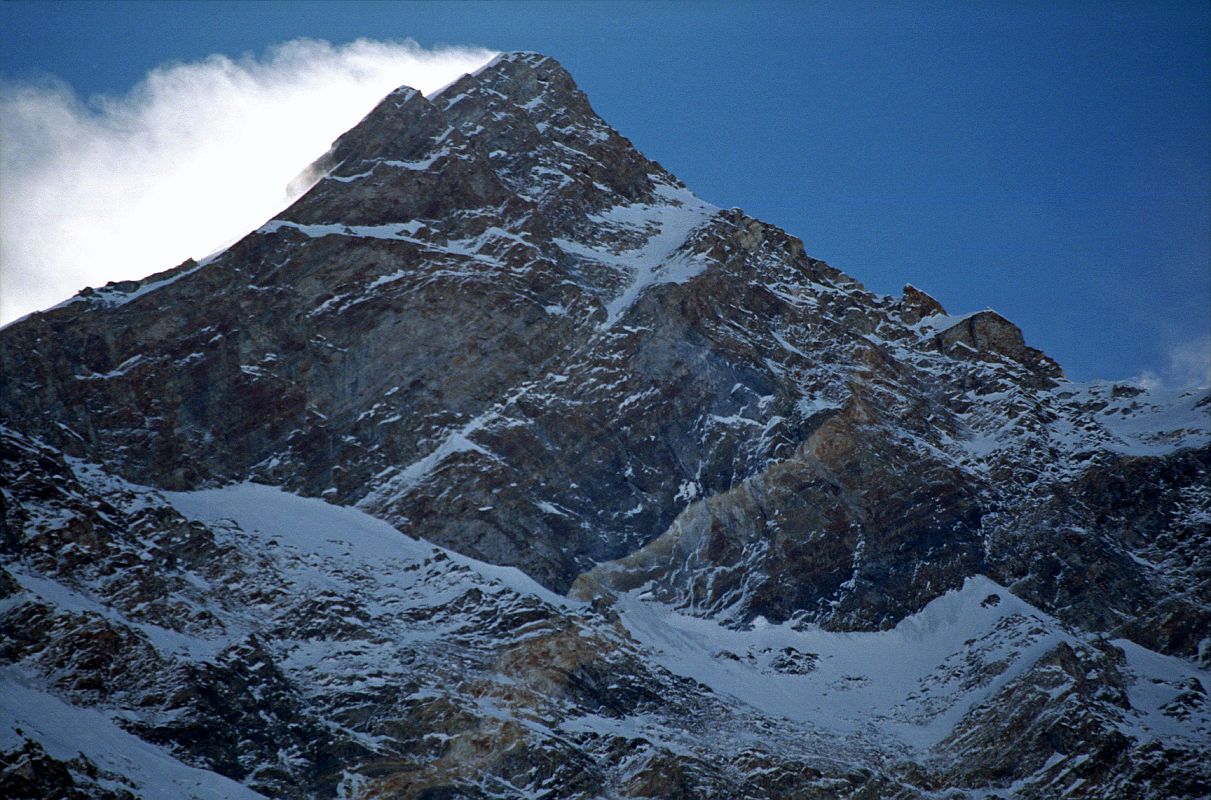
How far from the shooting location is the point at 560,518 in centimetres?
13700

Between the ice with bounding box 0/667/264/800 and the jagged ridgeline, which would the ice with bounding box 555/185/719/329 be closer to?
the jagged ridgeline

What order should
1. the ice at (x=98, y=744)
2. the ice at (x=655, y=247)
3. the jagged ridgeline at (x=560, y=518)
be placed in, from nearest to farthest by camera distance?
1. the ice at (x=98, y=744)
2. the jagged ridgeline at (x=560, y=518)
3. the ice at (x=655, y=247)

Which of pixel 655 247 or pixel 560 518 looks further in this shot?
pixel 655 247

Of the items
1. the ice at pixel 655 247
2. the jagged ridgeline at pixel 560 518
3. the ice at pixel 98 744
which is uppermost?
the ice at pixel 655 247

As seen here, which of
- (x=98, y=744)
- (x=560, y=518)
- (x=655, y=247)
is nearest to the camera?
(x=98, y=744)

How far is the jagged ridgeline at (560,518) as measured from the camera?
11450 cm

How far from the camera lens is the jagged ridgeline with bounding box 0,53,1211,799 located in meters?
114

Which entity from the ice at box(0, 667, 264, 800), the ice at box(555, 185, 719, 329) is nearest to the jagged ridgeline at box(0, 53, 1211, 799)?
the ice at box(0, 667, 264, 800)

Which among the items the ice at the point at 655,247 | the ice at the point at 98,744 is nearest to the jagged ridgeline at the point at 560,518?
the ice at the point at 98,744

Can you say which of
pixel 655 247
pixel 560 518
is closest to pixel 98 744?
pixel 560 518

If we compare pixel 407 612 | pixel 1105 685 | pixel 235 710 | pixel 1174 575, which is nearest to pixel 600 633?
pixel 407 612

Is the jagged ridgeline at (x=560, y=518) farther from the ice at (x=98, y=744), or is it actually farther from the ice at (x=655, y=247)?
the ice at (x=655, y=247)

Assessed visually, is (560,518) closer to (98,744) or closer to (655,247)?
(655,247)

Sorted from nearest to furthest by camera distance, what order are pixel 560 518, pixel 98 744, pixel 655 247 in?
pixel 98 744
pixel 560 518
pixel 655 247
